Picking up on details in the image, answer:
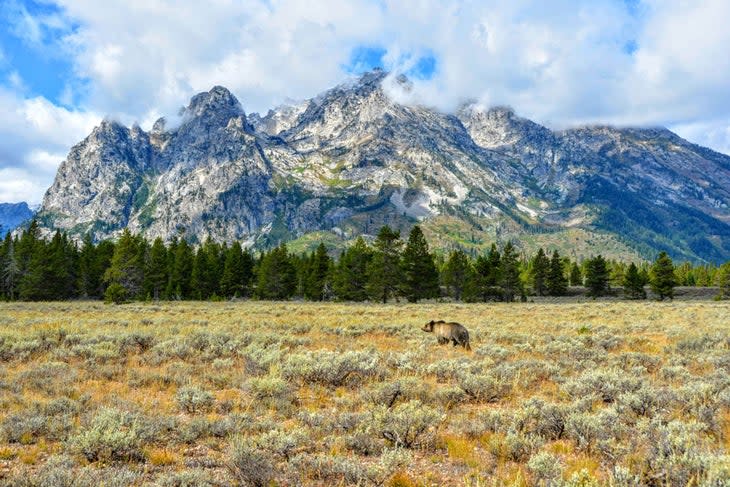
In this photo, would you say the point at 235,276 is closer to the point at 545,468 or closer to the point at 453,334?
the point at 453,334

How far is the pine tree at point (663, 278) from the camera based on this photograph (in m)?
79.1

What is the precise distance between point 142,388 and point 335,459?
22.9 feet

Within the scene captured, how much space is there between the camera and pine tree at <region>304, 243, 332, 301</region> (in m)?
75.6

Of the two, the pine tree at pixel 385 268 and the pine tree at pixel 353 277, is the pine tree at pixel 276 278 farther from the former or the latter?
the pine tree at pixel 385 268

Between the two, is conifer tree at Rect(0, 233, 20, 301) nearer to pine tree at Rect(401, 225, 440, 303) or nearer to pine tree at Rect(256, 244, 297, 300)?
pine tree at Rect(256, 244, 297, 300)

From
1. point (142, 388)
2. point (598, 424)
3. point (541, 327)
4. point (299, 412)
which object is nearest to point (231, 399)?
point (299, 412)

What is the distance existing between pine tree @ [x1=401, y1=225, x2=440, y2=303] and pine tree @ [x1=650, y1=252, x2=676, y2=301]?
46.8 metres

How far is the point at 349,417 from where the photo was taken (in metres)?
8.14

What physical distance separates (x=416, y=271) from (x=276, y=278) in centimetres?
2646

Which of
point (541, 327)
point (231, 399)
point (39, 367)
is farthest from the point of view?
point (541, 327)

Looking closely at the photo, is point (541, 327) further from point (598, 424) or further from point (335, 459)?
point (335, 459)

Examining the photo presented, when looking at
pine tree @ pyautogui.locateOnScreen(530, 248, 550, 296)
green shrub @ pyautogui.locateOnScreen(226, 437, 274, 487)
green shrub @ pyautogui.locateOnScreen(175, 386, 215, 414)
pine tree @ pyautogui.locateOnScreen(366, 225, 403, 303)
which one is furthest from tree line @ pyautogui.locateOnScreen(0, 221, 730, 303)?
green shrub @ pyautogui.locateOnScreen(226, 437, 274, 487)

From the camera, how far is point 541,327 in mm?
24219

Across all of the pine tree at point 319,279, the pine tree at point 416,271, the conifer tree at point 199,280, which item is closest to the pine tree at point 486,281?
the pine tree at point 416,271
